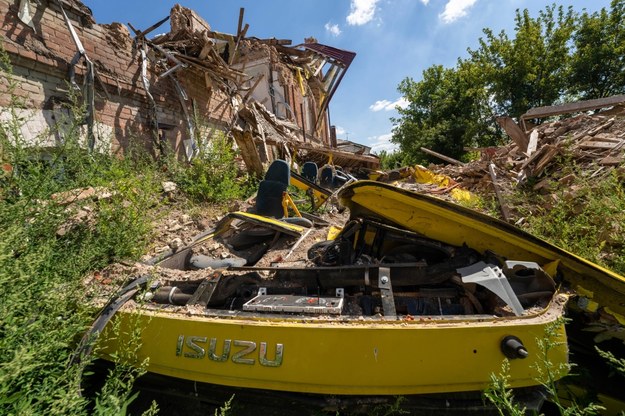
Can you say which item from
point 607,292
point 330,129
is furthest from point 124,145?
point 330,129

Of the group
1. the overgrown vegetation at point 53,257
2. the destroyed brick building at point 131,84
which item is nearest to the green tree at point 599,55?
the destroyed brick building at point 131,84

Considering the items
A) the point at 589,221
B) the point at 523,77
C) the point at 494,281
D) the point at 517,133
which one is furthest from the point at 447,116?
the point at 494,281

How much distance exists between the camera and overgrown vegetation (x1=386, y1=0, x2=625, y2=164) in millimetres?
14523

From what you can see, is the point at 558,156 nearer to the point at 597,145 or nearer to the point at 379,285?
the point at 597,145

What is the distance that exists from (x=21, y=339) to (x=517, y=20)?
25.0 m

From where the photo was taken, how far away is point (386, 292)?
1593 mm

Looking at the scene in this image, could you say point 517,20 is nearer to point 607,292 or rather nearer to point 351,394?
point 607,292

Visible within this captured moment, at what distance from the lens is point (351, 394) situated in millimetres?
1281

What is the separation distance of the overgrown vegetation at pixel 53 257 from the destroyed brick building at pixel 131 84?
14.3 inches

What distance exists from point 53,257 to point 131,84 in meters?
5.70

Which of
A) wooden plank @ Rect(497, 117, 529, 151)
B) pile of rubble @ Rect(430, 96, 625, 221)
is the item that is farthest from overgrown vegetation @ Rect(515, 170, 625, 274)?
wooden plank @ Rect(497, 117, 529, 151)

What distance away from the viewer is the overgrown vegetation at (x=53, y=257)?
113 cm

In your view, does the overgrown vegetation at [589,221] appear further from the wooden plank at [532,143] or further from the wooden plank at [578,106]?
the wooden plank at [578,106]

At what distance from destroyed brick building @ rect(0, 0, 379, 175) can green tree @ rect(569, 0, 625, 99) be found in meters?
15.6
